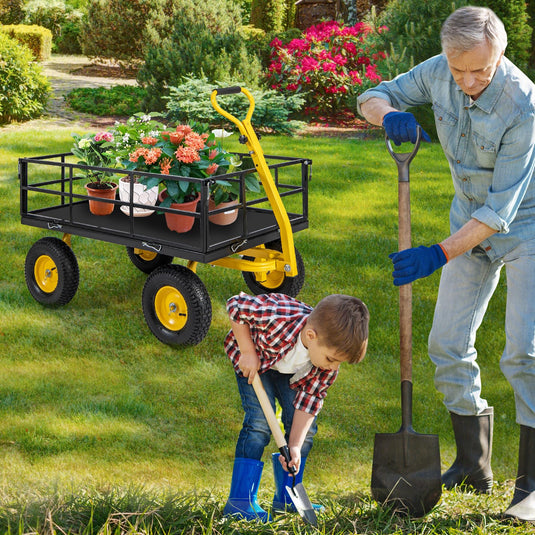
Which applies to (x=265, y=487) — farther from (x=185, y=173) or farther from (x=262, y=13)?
(x=262, y=13)

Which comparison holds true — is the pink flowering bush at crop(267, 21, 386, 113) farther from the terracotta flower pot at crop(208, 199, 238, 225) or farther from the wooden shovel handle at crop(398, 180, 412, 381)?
the wooden shovel handle at crop(398, 180, 412, 381)

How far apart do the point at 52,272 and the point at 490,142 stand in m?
3.20

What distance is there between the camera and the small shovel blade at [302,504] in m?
2.87

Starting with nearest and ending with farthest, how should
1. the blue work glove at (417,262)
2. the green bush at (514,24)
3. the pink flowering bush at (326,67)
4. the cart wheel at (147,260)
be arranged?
the blue work glove at (417,262) < the cart wheel at (147,260) < the green bush at (514,24) < the pink flowering bush at (326,67)

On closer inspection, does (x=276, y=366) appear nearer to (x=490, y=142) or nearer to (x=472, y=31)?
(x=490, y=142)

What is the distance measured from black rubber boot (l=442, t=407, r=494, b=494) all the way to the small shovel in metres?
0.78

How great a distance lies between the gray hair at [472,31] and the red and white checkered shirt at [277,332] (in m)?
1.09

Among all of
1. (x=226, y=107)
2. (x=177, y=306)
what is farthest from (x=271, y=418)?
(x=226, y=107)

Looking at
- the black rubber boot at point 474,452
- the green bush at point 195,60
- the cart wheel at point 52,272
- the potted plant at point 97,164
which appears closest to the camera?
the black rubber boot at point 474,452

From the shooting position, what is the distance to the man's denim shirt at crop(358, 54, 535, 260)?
293 cm

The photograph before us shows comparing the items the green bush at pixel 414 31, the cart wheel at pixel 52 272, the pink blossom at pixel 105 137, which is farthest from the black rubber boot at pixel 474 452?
the green bush at pixel 414 31

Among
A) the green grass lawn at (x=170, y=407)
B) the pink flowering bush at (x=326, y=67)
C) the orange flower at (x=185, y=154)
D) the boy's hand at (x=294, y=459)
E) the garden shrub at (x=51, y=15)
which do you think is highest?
the garden shrub at (x=51, y=15)

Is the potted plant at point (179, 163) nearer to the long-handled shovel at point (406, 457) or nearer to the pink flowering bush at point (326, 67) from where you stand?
the long-handled shovel at point (406, 457)

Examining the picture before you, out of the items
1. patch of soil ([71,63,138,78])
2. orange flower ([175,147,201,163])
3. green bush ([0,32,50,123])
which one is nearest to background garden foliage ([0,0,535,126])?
green bush ([0,32,50,123])
